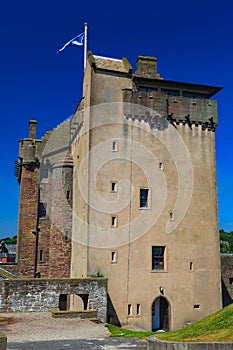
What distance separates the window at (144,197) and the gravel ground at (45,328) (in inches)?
375

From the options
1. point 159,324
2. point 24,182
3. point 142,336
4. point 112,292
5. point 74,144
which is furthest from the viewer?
point 24,182

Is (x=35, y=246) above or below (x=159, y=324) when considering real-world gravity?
above

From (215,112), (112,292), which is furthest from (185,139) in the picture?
(112,292)

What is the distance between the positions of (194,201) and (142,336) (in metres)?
13.3

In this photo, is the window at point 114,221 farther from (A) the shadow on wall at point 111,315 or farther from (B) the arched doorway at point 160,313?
(B) the arched doorway at point 160,313

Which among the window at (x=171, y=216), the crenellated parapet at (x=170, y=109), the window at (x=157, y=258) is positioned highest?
the crenellated parapet at (x=170, y=109)

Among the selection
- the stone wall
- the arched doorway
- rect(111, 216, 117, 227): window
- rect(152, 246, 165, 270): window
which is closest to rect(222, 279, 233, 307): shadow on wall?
the stone wall

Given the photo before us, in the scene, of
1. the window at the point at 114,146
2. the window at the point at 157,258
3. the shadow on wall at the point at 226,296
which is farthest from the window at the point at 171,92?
the shadow on wall at the point at 226,296

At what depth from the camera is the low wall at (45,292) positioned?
72.0 feet

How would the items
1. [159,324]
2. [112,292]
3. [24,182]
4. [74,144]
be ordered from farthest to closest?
[24,182]
[74,144]
[159,324]
[112,292]

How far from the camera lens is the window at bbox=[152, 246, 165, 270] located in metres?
27.3

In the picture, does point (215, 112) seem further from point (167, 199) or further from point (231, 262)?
point (231, 262)

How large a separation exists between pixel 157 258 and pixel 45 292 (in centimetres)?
846

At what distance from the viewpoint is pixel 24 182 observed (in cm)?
3572
